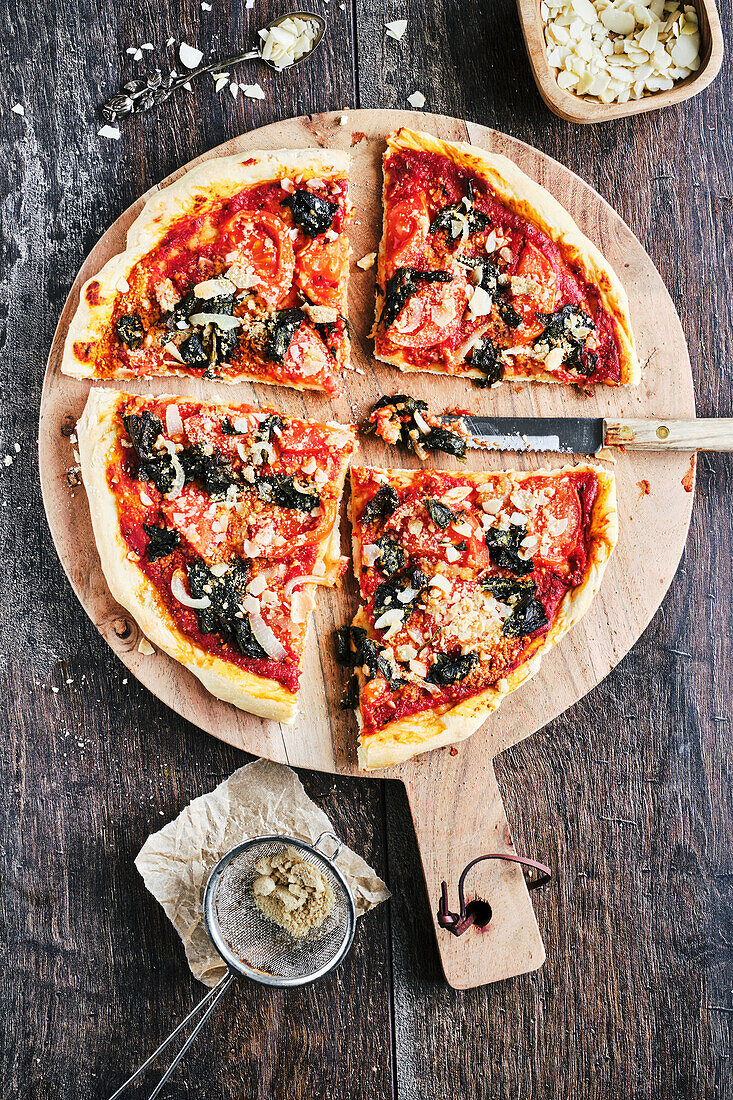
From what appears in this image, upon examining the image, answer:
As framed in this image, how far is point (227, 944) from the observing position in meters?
4.19

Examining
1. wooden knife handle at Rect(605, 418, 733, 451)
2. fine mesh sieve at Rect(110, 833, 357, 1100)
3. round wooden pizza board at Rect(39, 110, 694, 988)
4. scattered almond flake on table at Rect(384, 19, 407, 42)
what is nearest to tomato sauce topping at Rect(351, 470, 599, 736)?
round wooden pizza board at Rect(39, 110, 694, 988)

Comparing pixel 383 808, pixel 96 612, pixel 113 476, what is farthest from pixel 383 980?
pixel 113 476

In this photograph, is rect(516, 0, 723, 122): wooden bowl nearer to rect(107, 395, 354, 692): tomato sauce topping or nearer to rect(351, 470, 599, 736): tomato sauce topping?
rect(351, 470, 599, 736): tomato sauce topping

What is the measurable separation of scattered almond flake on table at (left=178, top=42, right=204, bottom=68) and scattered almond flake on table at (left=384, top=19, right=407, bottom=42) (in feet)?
3.70

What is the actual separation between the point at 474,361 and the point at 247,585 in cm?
183

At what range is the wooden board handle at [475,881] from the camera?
14.2 feet

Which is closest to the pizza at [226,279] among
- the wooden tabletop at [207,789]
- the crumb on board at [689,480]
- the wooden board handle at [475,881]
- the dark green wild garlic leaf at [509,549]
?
the wooden tabletop at [207,789]

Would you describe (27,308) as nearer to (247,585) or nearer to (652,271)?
(247,585)

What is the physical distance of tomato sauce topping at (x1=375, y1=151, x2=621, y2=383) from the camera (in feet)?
14.4

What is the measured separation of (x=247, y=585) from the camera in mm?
4344

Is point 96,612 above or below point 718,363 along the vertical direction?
below

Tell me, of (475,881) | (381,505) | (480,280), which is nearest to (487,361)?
(480,280)

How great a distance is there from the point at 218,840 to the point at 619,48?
509cm

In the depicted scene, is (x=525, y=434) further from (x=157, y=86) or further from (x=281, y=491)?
(x=157, y=86)
